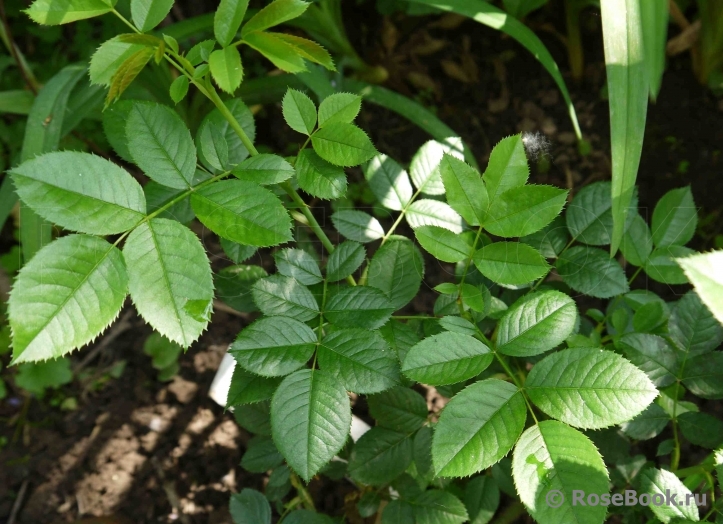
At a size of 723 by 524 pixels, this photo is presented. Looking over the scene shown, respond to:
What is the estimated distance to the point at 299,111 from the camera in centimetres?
84

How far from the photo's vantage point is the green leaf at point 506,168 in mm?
790

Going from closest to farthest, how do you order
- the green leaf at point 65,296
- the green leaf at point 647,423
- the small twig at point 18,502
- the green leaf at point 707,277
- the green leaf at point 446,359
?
the green leaf at point 707,277 → the green leaf at point 65,296 → the green leaf at point 446,359 → the green leaf at point 647,423 → the small twig at point 18,502

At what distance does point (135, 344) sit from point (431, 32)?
1327mm

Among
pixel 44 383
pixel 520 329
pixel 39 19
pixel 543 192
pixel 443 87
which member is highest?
pixel 39 19

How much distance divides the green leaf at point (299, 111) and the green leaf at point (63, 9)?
0.25m

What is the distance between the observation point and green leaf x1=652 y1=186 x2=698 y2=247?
1.00m

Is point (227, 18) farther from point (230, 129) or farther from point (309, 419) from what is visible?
point (309, 419)

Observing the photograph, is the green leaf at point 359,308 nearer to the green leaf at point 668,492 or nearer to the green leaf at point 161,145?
the green leaf at point 161,145

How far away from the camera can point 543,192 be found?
0.77 meters

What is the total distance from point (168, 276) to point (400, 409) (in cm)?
47

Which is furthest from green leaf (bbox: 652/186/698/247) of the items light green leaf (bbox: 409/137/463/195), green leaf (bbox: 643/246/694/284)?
light green leaf (bbox: 409/137/463/195)

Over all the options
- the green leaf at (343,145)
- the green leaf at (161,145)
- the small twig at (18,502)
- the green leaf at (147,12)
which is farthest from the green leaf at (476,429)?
the small twig at (18,502)

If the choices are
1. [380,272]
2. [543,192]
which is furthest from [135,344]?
[543,192]

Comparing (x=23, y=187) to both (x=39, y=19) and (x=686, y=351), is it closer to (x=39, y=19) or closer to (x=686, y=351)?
(x=39, y=19)
